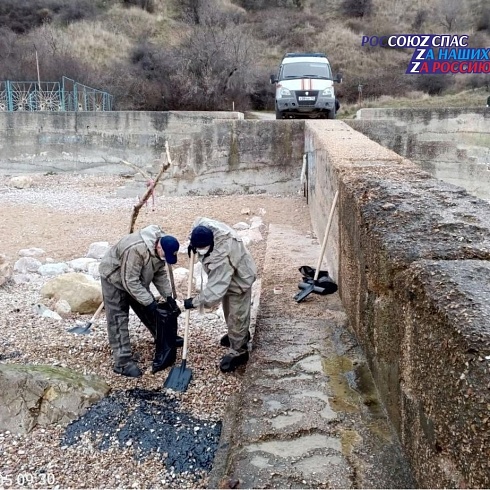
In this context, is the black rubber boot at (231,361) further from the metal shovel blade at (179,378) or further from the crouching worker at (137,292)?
the crouching worker at (137,292)

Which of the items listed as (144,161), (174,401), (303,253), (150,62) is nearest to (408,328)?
(174,401)

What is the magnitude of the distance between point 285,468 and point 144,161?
16.2 meters

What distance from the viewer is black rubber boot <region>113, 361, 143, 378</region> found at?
490cm

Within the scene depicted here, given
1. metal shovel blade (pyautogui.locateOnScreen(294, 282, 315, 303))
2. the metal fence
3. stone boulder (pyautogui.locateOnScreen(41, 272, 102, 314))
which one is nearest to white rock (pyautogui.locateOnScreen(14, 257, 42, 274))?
stone boulder (pyautogui.locateOnScreen(41, 272, 102, 314))

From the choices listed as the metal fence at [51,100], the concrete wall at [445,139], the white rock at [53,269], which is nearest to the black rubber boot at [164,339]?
the white rock at [53,269]

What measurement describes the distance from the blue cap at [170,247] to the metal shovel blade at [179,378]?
853 mm

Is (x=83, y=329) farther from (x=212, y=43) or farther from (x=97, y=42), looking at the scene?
(x=97, y=42)

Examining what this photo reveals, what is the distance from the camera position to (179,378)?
470cm

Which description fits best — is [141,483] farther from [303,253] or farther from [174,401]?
[303,253]

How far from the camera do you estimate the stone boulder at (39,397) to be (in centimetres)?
425

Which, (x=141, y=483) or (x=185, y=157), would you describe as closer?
(x=141, y=483)

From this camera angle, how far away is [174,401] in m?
4.53

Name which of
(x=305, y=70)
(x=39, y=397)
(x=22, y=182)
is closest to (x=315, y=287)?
(x=39, y=397)

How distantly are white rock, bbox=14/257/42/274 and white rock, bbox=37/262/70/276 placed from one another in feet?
0.35
